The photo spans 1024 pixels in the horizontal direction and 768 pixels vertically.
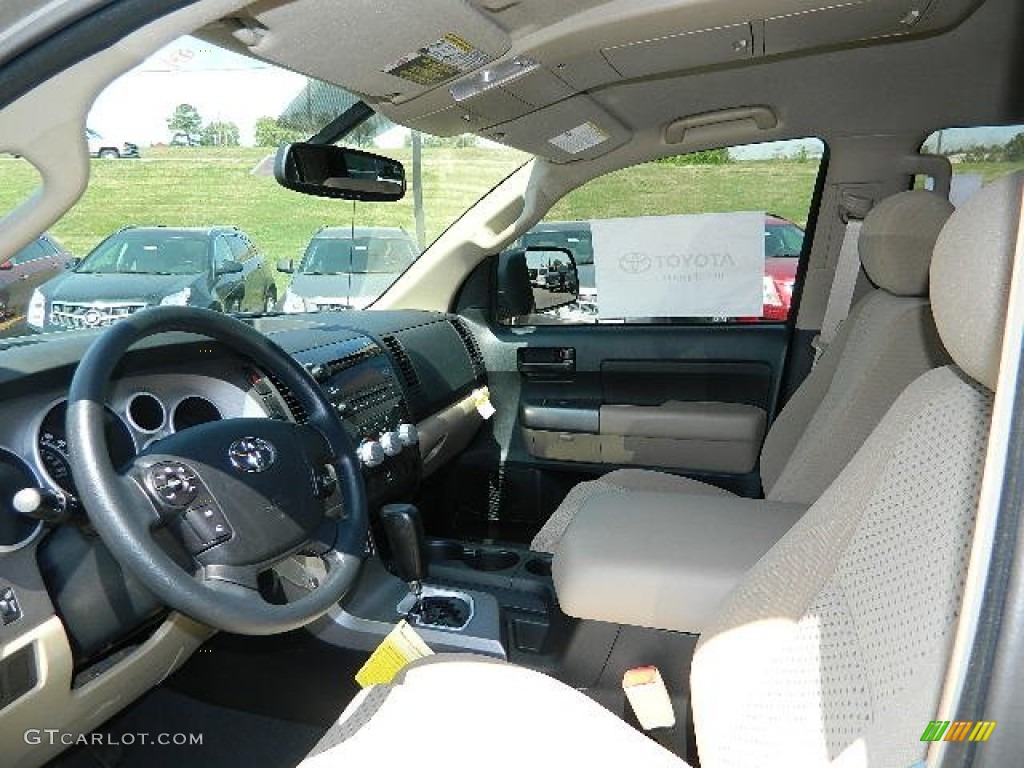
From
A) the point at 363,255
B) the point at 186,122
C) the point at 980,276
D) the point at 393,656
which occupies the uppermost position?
the point at 186,122

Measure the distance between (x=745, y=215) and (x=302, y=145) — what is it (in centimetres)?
161

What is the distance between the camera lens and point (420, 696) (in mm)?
1284

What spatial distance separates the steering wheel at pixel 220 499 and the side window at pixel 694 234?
163cm

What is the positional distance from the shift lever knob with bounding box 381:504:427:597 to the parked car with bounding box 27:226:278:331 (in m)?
1.08

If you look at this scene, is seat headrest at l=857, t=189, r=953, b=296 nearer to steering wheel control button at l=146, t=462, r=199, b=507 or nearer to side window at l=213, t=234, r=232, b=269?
steering wheel control button at l=146, t=462, r=199, b=507

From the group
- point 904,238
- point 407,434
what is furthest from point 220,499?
point 904,238

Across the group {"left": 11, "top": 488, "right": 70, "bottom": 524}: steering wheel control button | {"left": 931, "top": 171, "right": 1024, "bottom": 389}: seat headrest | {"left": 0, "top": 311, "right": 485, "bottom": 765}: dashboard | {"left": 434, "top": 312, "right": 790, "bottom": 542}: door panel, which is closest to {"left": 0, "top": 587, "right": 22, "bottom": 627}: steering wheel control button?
{"left": 0, "top": 311, "right": 485, "bottom": 765}: dashboard

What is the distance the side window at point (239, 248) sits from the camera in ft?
14.1

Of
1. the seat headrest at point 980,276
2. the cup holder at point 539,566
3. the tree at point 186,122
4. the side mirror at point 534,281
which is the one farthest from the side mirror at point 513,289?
the seat headrest at point 980,276

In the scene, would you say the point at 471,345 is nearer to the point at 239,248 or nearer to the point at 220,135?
the point at 220,135

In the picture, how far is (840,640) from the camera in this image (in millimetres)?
942

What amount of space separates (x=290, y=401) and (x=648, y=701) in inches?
37.0

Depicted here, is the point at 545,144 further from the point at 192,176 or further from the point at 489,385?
the point at 192,176

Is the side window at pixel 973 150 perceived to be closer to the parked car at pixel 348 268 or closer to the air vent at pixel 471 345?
the air vent at pixel 471 345
